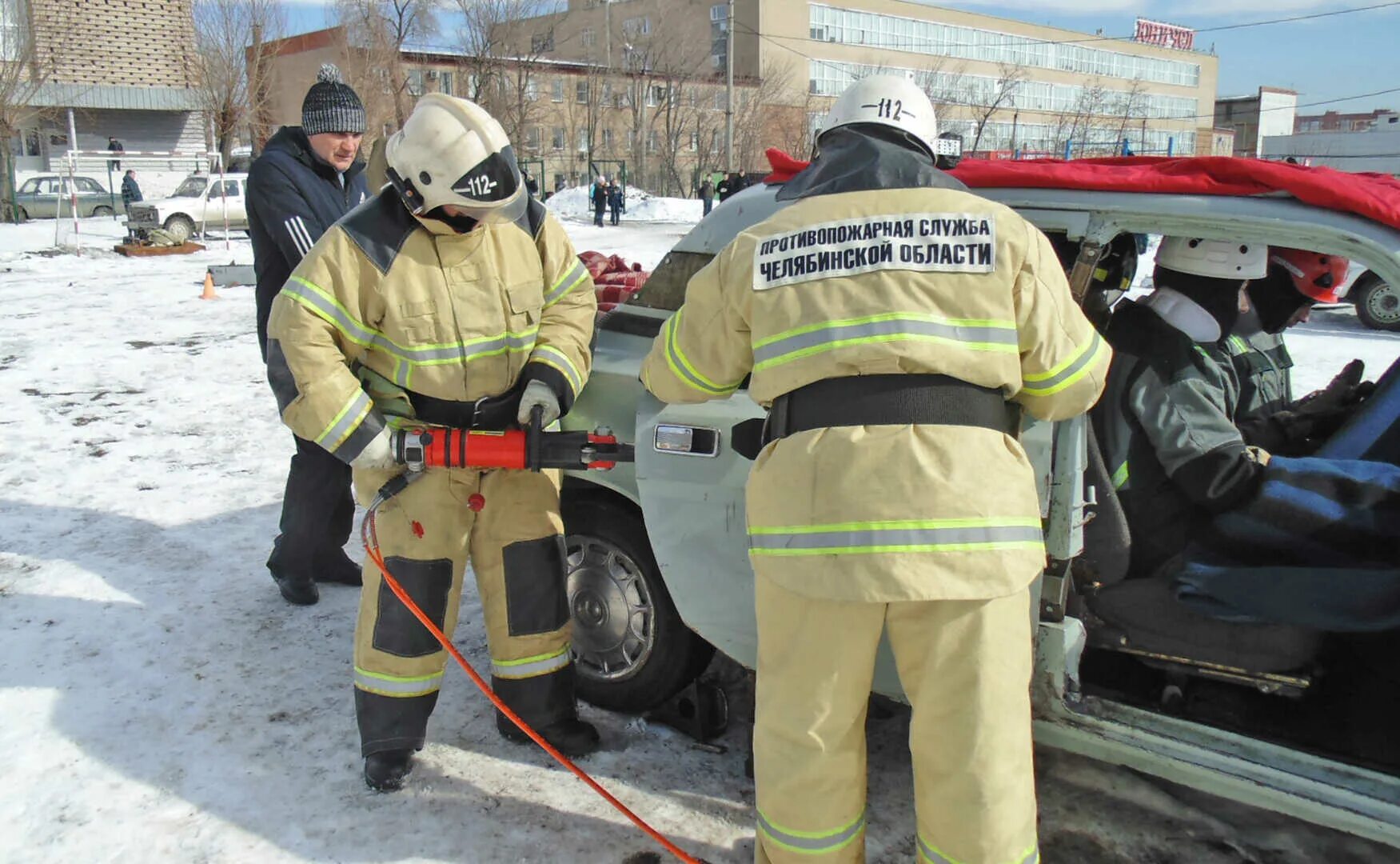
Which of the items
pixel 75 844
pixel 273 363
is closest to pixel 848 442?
pixel 273 363

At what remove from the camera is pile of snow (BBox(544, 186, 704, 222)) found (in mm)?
31953

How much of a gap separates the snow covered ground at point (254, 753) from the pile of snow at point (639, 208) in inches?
1063

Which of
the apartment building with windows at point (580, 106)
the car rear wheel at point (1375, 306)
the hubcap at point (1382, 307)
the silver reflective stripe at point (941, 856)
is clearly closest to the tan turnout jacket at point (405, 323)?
the silver reflective stripe at point (941, 856)

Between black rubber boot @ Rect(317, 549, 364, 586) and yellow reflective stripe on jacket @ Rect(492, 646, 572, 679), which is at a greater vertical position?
yellow reflective stripe on jacket @ Rect(492, 646, 572, 679)

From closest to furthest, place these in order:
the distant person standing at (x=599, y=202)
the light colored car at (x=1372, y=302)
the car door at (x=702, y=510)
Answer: the car door at (x=702, y=510) → the light colored car at (x=1372, y=302) → the distant person standing at (x=599, y=202)

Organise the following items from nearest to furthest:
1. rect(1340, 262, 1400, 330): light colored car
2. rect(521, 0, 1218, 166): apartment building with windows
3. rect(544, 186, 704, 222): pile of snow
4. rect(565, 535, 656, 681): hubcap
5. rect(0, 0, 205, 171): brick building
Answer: rect(565, 535, 656, 681): hubcap < rect(1340, 262, 1400, 330): light colored car < rect(544, 186, 704, 222): pile of snow < rect(0, 0, 205, 171): brick building < rect(521, 0, 1218, 166): apartment building with windows

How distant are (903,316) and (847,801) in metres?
0.95

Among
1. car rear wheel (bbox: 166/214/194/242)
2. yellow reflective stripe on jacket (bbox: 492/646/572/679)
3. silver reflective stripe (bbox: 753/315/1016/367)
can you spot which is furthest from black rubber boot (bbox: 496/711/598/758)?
car rear wheel (bbox: 166/214/194/242)

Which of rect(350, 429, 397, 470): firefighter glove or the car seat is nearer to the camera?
the car seat

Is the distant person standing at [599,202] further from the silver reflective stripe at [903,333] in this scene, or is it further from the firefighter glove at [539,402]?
the silver reflective stripe at [903,333]

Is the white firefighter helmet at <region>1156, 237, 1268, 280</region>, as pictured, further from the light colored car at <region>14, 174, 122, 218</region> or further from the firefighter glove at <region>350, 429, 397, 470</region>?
the light colored car at <region>14, 174, 122, 218</region>

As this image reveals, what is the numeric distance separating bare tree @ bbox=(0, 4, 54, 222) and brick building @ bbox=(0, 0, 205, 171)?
5.31 m

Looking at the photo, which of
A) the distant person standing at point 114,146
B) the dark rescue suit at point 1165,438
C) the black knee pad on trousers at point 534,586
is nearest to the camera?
the dark rescue suit at point 1165,438

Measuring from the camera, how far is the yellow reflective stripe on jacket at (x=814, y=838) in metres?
2.02
